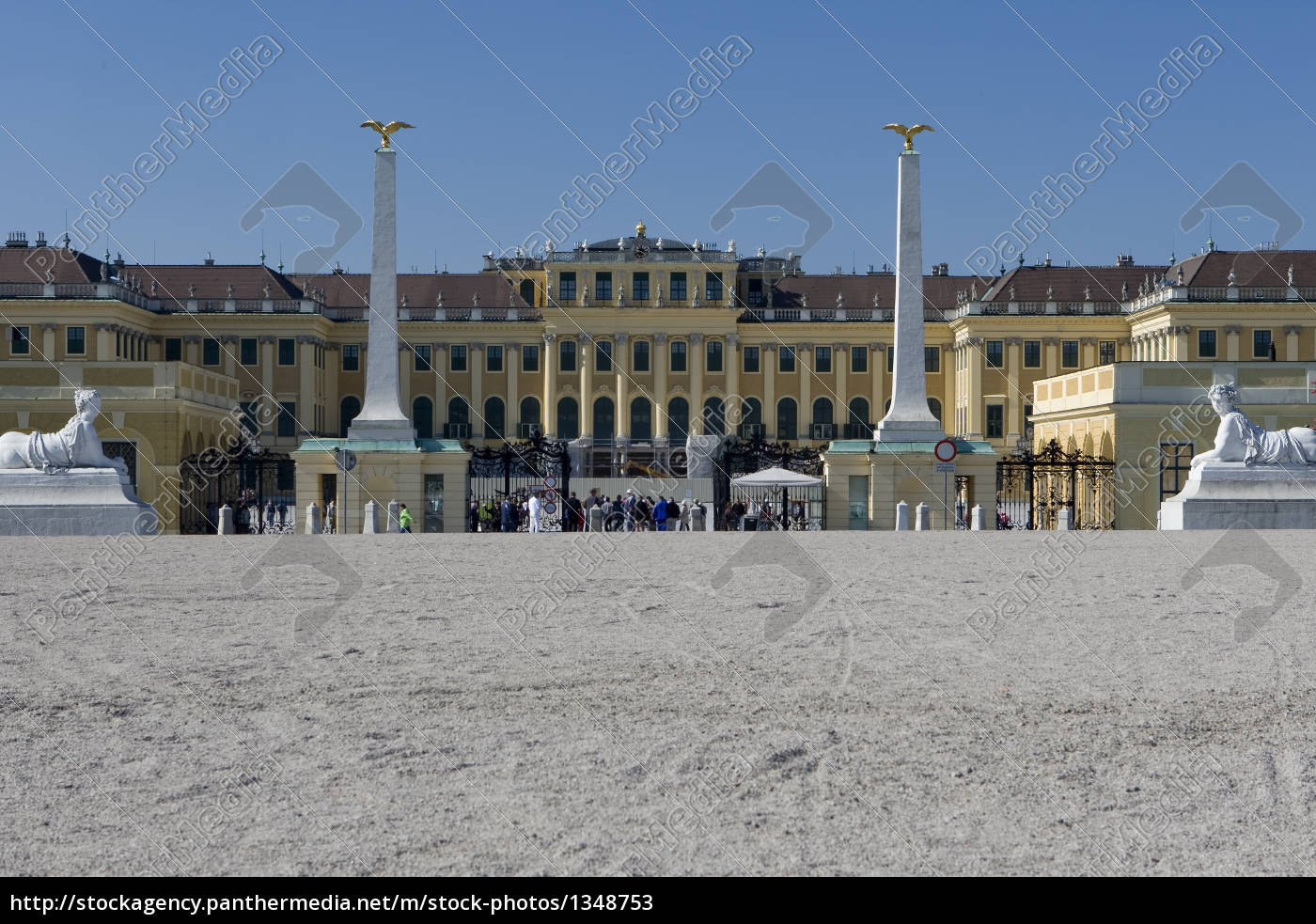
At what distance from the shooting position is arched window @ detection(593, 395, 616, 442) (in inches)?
2970

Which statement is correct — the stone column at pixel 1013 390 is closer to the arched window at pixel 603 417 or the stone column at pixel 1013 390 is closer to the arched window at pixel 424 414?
the arched window at pixel 603 417

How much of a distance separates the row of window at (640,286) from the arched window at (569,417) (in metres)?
5.24

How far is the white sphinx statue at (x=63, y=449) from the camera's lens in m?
26.6

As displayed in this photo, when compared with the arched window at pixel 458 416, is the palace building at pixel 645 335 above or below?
above

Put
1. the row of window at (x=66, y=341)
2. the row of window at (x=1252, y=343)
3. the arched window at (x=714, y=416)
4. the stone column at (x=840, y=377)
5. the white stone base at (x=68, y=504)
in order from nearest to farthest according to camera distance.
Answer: the white stone base at (x=68, y=504), the row of window at (x=66, y=341), the row of window at (x=1252, y=343), the arched window at (x=714, y=416), the stone column at (x=840, y=377)

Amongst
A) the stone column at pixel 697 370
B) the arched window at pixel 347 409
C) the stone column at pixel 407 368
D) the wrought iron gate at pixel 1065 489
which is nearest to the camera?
the wrought iron gate at pixel 1065 489

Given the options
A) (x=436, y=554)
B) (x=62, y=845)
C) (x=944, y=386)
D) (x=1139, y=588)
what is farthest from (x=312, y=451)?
(x=944, y=386)

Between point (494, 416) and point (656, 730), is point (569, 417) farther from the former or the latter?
point (656, 730)

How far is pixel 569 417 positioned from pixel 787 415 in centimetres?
1092

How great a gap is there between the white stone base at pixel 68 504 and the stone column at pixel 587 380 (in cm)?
4846

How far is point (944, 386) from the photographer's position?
75625 millimetres

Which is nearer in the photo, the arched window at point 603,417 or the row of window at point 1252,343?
the row of window at point 1252,343

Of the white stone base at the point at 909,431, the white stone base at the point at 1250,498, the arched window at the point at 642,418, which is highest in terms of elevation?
the arched window at the point at 642,418

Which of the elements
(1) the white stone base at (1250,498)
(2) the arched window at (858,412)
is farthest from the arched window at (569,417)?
(1) the white stone base at (1250,498)
